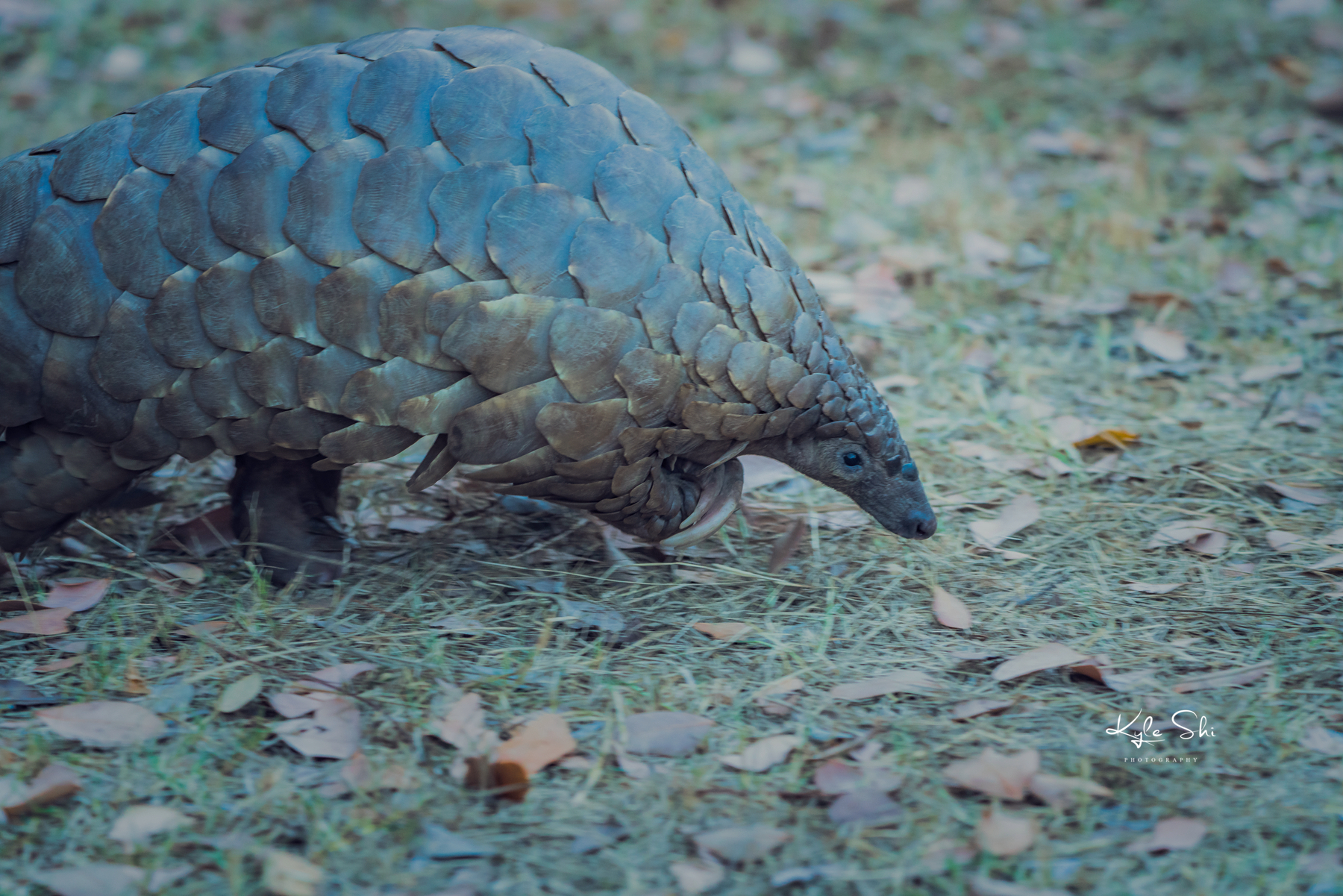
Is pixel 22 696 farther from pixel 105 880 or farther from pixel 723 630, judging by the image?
pixel 723 630

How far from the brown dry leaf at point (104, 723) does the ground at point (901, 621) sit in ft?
0.08

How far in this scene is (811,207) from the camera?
4781 millimetres

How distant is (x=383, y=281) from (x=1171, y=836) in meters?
1.63

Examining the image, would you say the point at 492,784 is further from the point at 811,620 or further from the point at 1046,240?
the point at 1046,240

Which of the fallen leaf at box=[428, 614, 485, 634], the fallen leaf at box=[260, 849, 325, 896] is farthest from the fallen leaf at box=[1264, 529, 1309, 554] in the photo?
the fallen leaf at box=[260, 849, 325, 896]

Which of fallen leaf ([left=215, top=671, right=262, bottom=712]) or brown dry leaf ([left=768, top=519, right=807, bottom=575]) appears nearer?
fallen leaf ([left=215, top=671, right=262, bottom=712])

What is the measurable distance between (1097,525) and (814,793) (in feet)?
4.37

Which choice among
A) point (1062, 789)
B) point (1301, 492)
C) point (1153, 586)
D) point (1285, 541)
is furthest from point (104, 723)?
point (1301, 492)

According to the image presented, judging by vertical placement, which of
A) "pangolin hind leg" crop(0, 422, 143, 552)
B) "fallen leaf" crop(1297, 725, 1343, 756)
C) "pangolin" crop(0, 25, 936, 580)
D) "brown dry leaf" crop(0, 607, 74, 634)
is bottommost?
"fallen leaf" crop(1297, 725, 1343, 756)

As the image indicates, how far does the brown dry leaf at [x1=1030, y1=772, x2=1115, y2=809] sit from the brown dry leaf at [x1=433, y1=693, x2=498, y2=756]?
920 millimetres

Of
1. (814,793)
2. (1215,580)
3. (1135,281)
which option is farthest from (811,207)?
(814,793)

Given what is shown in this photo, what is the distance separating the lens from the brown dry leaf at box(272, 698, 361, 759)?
6.75 ft

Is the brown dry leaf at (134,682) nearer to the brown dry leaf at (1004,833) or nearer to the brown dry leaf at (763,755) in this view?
the brown dry leaf at (763,755)

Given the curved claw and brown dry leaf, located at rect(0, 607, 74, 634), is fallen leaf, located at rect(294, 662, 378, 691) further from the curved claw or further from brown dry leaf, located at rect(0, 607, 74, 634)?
the curved claw
